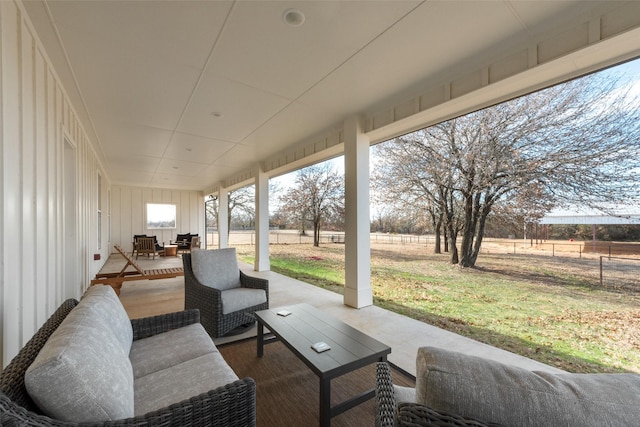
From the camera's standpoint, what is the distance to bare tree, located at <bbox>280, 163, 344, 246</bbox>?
649cm

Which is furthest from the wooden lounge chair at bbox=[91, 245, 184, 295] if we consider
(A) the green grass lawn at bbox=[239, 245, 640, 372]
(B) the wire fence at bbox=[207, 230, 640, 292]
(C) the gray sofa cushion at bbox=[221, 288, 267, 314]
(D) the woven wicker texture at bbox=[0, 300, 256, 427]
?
(B) the wire fence at bbox=[207, 230, 640, 292]

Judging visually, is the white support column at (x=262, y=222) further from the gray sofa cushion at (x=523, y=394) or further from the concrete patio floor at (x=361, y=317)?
the gray sofa cushion at (x=523, y=394)

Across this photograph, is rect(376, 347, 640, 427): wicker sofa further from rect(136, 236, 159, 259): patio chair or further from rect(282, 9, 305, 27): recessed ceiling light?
rect(136, 236, 159, 259): patio chair

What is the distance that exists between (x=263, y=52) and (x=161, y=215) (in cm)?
1022

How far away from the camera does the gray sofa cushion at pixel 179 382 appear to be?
1.16 m

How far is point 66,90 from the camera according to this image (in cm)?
282

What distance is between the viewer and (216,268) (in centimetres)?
303

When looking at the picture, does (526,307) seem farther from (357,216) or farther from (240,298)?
(240,298)

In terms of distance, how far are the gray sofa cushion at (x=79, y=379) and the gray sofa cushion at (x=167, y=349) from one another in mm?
412

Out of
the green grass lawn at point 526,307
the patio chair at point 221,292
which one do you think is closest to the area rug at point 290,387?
the patio chair at point 221,292

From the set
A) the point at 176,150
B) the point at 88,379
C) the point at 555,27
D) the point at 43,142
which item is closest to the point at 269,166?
the point at 176,150

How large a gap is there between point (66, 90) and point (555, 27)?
461 cm

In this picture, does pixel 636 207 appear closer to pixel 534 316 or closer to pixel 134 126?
pixel 534 316

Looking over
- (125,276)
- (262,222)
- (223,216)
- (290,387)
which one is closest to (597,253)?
(290,387)
